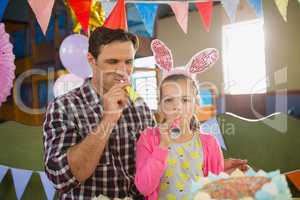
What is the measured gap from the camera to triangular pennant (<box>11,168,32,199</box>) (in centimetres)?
136

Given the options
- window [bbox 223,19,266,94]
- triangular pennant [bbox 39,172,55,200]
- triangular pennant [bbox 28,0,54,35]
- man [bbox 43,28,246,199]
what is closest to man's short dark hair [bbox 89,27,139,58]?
man [bbox 43,28,246,199]

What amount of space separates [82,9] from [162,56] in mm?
358

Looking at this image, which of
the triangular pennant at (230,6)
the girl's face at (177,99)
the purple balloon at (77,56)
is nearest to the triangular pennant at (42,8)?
the purple balloon at (77,56)

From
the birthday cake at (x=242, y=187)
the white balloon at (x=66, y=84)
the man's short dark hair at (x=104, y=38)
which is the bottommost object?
the birthday cake at (x=242, y=187)

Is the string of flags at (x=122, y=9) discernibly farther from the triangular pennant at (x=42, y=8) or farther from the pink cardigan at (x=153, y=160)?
the pink cardigan at (x=153, y=160)

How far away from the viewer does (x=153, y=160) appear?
3.10 feet

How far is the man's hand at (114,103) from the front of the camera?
0.96m

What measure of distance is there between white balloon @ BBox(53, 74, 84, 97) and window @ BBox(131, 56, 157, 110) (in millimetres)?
183

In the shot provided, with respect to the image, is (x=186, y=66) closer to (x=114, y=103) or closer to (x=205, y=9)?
(x=114, y=103)

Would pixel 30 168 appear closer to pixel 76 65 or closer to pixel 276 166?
pixel 76 65

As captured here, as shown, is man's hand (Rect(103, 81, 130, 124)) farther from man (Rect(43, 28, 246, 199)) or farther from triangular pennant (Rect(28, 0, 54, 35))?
triangular pennant (Rect(28, 0, 54, 35))

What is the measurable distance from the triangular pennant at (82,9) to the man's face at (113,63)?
0.84 ft

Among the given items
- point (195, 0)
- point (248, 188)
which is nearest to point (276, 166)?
point (195, 0)

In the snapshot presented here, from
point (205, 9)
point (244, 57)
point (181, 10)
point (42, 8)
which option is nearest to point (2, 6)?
point (42, 8)
